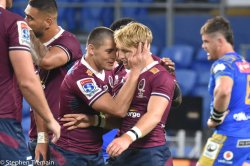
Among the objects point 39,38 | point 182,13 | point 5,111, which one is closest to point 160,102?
point 5,111

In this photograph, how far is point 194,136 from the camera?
1037 cm

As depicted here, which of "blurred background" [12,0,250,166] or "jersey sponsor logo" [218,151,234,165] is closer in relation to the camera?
"jersey sponsor logo" [218,151,234,165]

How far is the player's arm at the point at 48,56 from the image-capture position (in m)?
5.44

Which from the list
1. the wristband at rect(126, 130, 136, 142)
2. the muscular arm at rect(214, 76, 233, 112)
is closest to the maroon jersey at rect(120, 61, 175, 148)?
the wristband at rect(126, 130, 136, 142)

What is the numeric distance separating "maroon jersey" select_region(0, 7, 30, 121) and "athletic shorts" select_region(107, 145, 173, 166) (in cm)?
84

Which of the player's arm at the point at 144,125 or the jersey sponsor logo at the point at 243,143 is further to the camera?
the jersey sponsor logo at the point at 243,143

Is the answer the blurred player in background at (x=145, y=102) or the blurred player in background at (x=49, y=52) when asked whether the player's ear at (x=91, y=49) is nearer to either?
the blurred player in background at (x=145, y=102)

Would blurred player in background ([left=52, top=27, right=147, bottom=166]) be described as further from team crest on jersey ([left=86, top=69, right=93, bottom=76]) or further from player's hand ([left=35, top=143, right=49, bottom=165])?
player's hand ([left=35, top=143, right=49, bottom=165])

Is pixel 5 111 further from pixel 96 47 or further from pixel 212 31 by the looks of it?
pixel 212 31

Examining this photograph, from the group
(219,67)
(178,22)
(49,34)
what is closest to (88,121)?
(49,34)

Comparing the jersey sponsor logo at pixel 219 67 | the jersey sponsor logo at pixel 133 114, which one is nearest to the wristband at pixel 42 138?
the jersey sponsor logo at pixel 133 114

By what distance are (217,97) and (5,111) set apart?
2330 millimetres

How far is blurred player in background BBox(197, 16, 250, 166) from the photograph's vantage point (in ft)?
20.2

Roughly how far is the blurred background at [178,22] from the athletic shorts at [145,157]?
624 cm
